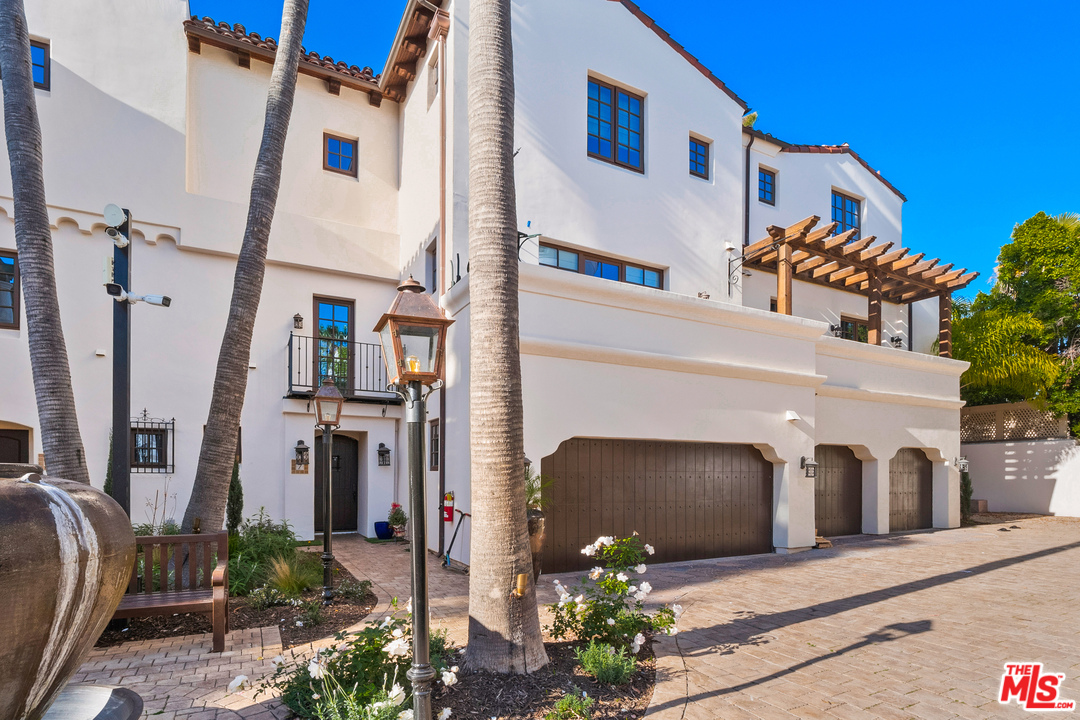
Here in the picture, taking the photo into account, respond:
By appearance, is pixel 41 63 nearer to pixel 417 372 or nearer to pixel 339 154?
pixel 339 154

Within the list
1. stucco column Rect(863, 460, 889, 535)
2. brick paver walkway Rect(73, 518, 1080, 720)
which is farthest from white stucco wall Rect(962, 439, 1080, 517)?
brick paver walkway Rect(73, 518, 1080, 720)

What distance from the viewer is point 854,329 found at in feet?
53.8

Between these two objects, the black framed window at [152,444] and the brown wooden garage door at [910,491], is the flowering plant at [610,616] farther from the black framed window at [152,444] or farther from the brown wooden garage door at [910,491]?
the brown wooden garage door at [910,491]

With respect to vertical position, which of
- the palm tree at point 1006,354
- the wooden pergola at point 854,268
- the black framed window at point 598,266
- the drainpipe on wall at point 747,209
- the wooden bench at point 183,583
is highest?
the drainpipe on wall at point 747,209

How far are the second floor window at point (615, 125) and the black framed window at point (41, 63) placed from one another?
945cm

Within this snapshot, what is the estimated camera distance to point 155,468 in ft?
35.6

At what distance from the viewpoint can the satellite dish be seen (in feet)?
19.2

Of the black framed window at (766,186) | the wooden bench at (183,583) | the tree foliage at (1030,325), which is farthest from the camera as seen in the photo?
the tree foliage at (1030,325)

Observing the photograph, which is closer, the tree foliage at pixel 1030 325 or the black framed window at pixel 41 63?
the black framed window at pixel 41 63

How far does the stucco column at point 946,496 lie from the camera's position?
14555mm

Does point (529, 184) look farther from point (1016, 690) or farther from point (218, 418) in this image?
point (1016, 690)

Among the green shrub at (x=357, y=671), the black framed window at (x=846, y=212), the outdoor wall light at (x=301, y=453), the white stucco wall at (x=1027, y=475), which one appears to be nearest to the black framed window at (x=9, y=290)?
the outdoor wall light at (x=301, y=453)

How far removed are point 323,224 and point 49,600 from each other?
11240 mm

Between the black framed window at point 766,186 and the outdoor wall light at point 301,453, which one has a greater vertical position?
the black framed window at point 766,186
